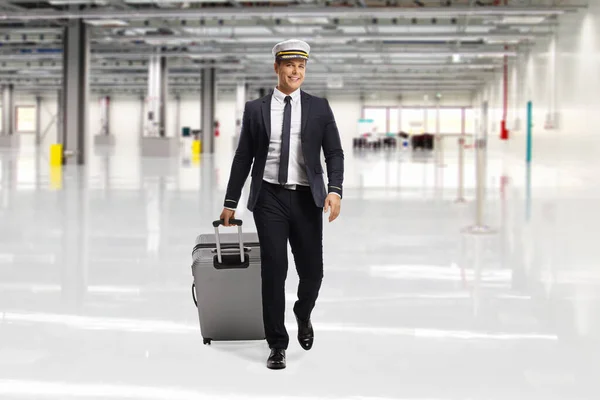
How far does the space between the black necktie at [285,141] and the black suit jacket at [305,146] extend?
2.7 inches

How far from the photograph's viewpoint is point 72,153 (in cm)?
2736

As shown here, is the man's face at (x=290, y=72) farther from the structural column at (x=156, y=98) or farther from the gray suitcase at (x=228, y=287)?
the structural column at (x=156, y=98)

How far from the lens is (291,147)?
13.1 feet

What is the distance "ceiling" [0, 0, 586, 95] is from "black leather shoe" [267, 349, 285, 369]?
17.4 meters

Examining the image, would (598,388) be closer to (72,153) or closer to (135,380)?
(135,380)

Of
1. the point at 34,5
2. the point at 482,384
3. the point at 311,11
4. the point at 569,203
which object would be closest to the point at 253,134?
the point at 482,384

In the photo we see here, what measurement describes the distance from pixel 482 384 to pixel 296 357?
0.98 m

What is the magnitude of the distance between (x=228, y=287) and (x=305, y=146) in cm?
89

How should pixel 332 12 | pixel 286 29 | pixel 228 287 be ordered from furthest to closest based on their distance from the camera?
pixel 286 29 < pixel 332 12 < pixel 228 287

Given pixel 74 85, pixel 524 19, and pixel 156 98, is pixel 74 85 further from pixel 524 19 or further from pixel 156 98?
pixel 524 19

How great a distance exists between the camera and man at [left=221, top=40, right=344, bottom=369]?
3.95m

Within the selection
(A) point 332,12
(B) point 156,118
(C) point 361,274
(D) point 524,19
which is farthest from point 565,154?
(B) point 156,118

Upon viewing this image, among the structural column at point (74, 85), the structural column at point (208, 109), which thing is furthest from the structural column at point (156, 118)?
the structural column at point (74, 85)

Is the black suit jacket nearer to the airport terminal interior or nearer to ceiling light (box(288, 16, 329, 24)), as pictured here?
the airport terminal interior
